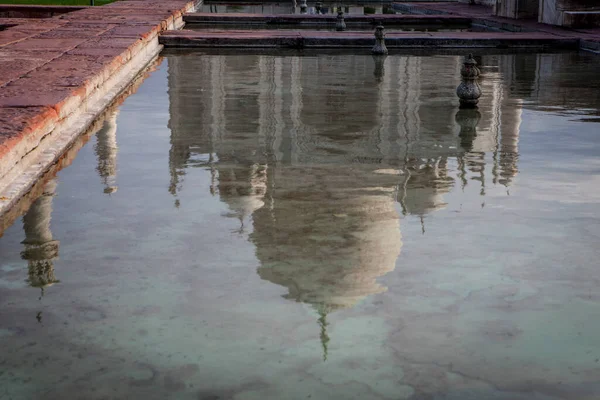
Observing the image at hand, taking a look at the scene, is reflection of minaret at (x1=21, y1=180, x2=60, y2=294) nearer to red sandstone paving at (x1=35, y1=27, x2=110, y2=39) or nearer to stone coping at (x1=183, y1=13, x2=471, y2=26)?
red sandstone paving at (x1=35, y1=27, x2=110, y2=39)

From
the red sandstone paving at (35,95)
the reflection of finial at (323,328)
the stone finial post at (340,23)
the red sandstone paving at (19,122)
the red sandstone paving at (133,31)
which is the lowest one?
the reflection of finial at (323,328)

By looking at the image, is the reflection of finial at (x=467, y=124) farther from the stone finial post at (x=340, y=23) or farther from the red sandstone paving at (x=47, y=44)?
the stone finial post at (x=340, y=23)

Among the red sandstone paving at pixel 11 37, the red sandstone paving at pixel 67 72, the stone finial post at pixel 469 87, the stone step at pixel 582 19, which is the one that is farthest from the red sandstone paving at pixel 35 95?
the stone step at pixel 582 19

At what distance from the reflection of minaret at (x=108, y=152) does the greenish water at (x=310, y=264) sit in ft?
0.11

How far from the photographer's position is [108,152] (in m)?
6.35

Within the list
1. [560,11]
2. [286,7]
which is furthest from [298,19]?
[286,7]

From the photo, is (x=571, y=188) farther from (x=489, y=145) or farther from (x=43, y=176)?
(x=43, y=176)

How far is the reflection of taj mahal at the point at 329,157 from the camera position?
13.1ft

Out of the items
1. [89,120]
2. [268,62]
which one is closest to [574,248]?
[89,120]

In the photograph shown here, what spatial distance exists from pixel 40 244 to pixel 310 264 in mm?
1275

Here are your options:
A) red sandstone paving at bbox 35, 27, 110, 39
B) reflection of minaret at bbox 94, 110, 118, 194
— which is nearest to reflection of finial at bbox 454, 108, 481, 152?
reflection of minaret at bbox 94, 110, 118, 194

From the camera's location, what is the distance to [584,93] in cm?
980

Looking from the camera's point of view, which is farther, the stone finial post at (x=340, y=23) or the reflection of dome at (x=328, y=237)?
the stone finial post at (x=340, y=23)

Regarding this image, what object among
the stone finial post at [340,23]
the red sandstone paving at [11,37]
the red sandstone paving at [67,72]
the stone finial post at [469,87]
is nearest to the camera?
the red sandstone paving at [67,72]
